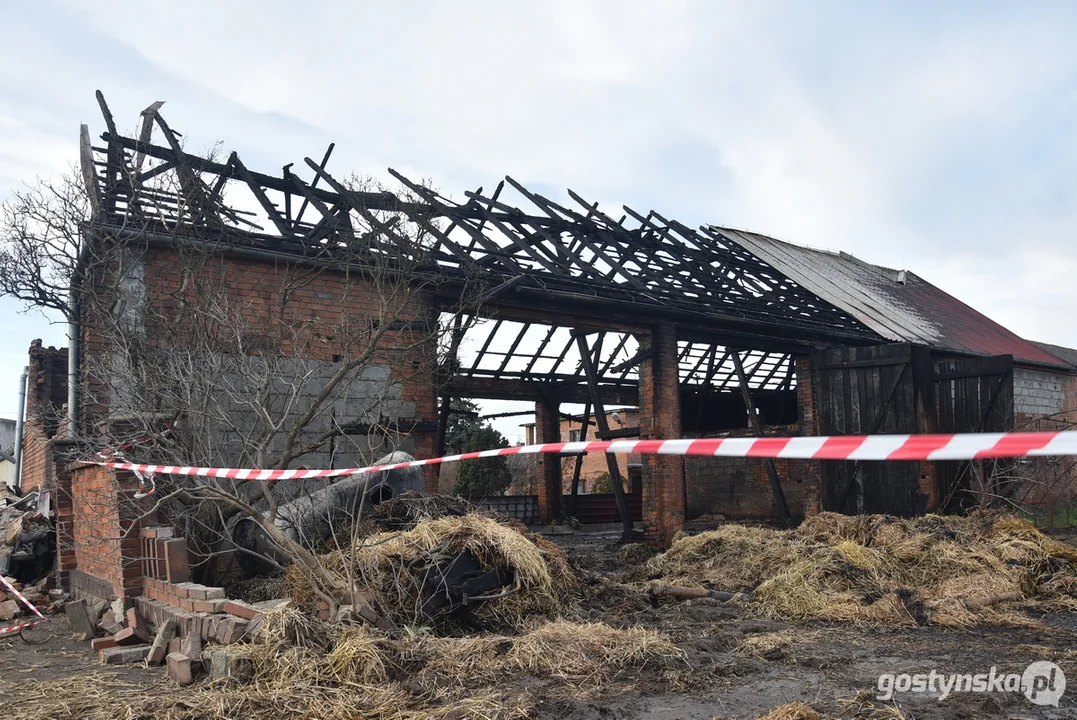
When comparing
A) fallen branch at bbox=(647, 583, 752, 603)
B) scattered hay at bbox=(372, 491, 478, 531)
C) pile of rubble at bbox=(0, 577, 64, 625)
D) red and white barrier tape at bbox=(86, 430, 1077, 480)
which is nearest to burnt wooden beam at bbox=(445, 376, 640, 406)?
scattered hay at bbox=(372, 491, 478, 531)

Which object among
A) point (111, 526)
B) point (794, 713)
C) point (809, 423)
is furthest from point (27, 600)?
point (809, 423)

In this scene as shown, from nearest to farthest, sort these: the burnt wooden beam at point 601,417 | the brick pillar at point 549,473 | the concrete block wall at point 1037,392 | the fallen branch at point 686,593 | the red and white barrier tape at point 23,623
→ the red and white barrier tape at point 23,623 < the fallen branch at point 686,593 < the burnt wooden beam at point 601,417 < the brick pillar at point 549,473 < the concrete block wall at point 1037,392

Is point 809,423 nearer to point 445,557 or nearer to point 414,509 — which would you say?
point 414,509

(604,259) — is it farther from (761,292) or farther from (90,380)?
(90,380)

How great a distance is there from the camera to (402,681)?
4426 millimetres

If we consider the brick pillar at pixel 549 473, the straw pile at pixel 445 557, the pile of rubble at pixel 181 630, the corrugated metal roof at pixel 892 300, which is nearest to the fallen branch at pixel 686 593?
the straw pile at pixel 445 557

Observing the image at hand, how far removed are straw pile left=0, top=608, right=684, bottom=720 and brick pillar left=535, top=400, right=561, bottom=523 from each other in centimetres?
1112

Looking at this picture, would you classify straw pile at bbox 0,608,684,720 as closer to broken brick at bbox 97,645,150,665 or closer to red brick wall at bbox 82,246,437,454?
broken brick at bbox 97,645,150,665

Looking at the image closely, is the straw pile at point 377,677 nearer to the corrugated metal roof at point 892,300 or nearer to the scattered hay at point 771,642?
the scattered hay at point 771,642

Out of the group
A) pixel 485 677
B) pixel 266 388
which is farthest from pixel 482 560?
pixel 266 388

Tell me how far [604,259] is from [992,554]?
686cm

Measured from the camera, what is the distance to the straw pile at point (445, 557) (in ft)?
18.6

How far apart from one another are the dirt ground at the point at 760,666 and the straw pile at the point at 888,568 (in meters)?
0.35

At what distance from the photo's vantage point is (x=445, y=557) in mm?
5949
